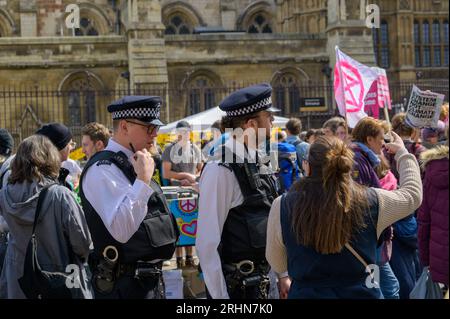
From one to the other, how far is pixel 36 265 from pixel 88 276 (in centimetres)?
65

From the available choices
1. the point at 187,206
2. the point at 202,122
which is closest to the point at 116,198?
the point at 187,206

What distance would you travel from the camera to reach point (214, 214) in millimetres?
4441

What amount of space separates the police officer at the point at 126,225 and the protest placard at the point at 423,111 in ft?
14.1

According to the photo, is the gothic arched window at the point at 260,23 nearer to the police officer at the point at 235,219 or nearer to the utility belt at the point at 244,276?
the police officer at the point at 235,219

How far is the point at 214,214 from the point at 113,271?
71cm

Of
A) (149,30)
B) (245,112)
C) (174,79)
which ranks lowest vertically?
(245,112)

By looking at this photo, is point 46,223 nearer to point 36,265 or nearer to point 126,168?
point 36,265

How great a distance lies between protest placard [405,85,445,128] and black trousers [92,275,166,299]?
4.53 m

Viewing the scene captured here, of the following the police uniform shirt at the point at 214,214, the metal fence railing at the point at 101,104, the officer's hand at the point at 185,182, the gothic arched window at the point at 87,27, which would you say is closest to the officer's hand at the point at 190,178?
the officer's hand at the point at 185,182

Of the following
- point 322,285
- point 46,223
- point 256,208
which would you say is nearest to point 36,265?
point 46,223

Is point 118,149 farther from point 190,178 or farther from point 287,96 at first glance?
point 287,96

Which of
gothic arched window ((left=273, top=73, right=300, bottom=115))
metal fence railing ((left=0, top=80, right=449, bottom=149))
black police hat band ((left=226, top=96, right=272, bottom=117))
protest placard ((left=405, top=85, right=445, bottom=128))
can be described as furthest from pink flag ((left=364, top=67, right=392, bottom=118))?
gothic arched window ((left=273, top=73, right=300, bottom=115))

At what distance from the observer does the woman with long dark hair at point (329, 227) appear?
384 cm

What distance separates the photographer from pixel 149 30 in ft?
79.2
